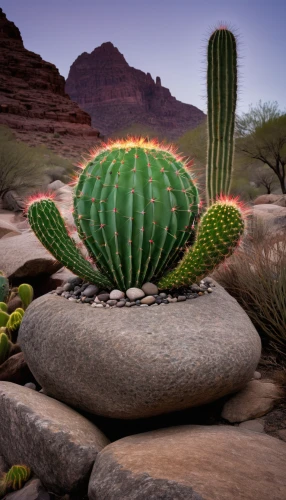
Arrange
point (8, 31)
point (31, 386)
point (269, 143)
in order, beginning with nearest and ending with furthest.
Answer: point (31, 386) → point (269, 143) → point (8, 31)

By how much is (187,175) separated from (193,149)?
2379 centimetres

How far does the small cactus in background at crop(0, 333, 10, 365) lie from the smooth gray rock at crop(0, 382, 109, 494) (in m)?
1.21

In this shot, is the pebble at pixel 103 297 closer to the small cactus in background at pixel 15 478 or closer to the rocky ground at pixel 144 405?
the rocky ground at pixel 144 405

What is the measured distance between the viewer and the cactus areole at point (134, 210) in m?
4.22

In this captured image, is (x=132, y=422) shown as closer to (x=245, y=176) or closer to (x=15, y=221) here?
(x=15, y=221)

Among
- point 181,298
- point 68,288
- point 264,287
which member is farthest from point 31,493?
point 264,287

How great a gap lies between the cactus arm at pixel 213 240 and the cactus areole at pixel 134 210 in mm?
304

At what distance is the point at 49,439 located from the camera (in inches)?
128

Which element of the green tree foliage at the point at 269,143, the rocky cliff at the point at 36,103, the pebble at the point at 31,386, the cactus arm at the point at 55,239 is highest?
the rocky cliff at the point at 36,103

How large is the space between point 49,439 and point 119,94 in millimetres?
132887

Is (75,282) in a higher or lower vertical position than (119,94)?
lower

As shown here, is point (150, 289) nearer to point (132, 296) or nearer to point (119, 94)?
point (132, 296)

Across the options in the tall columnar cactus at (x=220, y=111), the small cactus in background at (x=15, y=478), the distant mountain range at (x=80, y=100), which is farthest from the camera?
the distant mountain range at (x=80, y=100)

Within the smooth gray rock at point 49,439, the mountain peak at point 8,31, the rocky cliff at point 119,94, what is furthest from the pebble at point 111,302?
the rocky cliff at point 119,94
